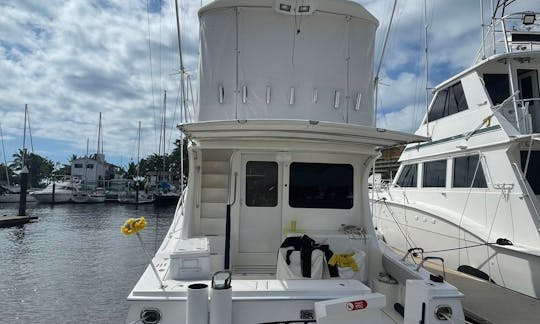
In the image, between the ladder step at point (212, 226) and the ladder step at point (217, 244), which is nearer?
the ladder step at point (217, 244)

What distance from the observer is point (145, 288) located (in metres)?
3.35

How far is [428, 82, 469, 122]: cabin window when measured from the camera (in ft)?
31.2

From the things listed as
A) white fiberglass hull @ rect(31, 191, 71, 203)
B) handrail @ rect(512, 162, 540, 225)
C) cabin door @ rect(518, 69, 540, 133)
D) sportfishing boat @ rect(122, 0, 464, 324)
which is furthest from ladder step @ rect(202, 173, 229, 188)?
white fiberglass hull @ rect(31, 191, 71, 203)

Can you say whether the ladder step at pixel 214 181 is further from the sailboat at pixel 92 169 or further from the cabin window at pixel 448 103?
the sailboat at pixel 92 169

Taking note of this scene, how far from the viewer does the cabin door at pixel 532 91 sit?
8.09 meters

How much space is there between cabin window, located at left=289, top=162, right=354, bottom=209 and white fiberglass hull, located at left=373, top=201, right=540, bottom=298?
3453mm

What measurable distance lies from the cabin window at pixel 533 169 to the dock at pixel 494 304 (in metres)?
2.24

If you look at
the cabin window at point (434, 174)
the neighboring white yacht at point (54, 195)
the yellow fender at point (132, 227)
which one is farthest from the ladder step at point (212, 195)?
the neighboring white yacht at point (54, 195)

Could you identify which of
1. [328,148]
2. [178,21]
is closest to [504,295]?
[328,148]

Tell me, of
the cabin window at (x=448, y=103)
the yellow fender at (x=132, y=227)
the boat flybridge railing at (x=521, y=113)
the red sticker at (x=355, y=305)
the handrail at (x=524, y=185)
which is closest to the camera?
the red sticker at (x=355, y=305)

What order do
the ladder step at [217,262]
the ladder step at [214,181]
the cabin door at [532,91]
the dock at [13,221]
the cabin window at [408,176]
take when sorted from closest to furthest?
the ladder step at [217,262]
the ladder step at [214,181]
the cabin door at [532,91]
the cabin window at [408,176]
the dock at [13,221]

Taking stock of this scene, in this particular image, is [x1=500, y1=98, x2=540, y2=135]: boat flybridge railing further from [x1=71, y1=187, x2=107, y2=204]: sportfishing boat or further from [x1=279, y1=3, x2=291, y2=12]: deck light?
[x1=71, y1=187, x2=107, y2=204]: sportfishing boat

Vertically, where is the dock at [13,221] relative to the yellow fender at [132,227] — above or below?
below

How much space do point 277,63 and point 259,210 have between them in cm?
204
